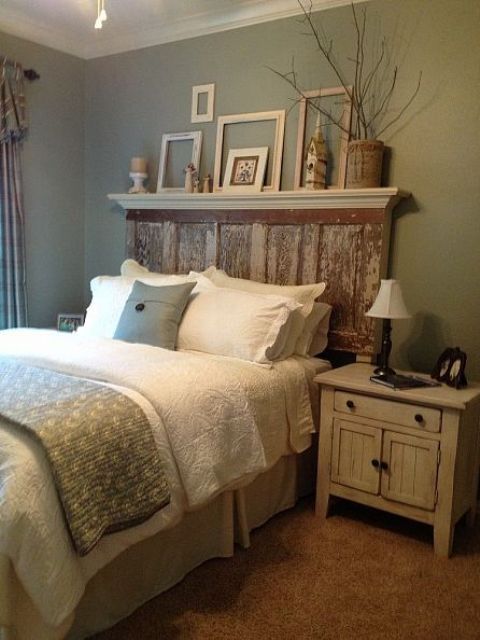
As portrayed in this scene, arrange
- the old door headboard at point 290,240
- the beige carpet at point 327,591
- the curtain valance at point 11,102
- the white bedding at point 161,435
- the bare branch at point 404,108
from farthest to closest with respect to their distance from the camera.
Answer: the curtain valance at point 11,102 → the old door headboard at point 290,240 → the bare branch at point 404,108 → the beige carpet at point 327,591 → the white bedding at point 161,435

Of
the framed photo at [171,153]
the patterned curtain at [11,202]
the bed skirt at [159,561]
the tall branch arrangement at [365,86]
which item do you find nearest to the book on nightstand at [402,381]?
the bed skirt at [159,561]

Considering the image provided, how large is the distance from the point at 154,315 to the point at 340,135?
4.47 feet

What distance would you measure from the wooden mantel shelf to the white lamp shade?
48 centimetres

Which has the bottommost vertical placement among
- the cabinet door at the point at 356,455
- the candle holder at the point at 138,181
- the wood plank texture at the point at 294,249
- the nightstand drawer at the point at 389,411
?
the cabinet door at the point at 356,455

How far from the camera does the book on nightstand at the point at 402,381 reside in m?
2.46

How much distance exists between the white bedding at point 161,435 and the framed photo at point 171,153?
1291 mm

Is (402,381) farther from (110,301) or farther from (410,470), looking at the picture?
(110,301)

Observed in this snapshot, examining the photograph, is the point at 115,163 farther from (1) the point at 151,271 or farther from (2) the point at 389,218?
(2) the point at 389,218

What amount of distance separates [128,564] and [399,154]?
2.23 meters

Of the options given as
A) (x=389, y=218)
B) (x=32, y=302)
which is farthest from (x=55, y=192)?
(x=389, y=218)

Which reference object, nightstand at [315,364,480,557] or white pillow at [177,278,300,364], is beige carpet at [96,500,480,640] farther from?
white pillow at [177,278,300,364]

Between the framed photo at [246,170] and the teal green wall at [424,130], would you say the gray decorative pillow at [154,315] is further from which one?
the teal green wall at [424,130]

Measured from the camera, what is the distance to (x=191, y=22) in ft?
11.4

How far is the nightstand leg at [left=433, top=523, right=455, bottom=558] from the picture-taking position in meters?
2.33
